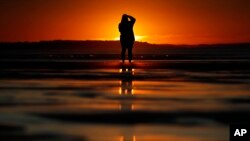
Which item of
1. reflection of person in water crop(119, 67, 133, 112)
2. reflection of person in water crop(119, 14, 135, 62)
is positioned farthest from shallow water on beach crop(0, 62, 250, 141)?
reflection of person in water crop(119, 14, 135, 62)

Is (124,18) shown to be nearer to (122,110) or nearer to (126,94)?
(126,94)

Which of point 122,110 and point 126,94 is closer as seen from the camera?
point 122,110

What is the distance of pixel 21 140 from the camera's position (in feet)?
28.2

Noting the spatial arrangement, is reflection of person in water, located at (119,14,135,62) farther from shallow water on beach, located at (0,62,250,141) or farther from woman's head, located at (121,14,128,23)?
shallow water on beach, located at (0,62,250,141)

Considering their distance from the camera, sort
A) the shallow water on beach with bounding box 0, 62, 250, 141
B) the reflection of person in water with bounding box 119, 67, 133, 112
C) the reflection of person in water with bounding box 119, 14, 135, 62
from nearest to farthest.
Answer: the shallow water on beach with bounding box 0, 62, 250, 141
the reflection of person in water with bounding box 119, 67, 133, 112
the reflection of person in water with bounding box 119, 14, 135, 62

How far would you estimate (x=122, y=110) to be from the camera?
1185 cm

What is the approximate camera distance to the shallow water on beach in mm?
9164

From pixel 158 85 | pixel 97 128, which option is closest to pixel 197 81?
pixel 158 85

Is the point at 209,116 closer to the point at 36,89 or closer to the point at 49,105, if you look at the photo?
the point at 49,105

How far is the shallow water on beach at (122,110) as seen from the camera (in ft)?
30.1

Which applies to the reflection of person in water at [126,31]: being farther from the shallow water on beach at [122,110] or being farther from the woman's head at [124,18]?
the shallow water on beach at [122,110]

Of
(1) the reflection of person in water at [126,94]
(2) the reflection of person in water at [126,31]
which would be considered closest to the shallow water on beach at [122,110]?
(1) the reflection of person in water at [126,94]

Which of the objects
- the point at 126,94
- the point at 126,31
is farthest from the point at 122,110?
the point at 126,31

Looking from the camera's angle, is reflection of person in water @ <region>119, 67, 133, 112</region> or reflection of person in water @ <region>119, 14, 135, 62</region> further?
reflection of person in water @ <region>119, 14, 135, 62</region>
